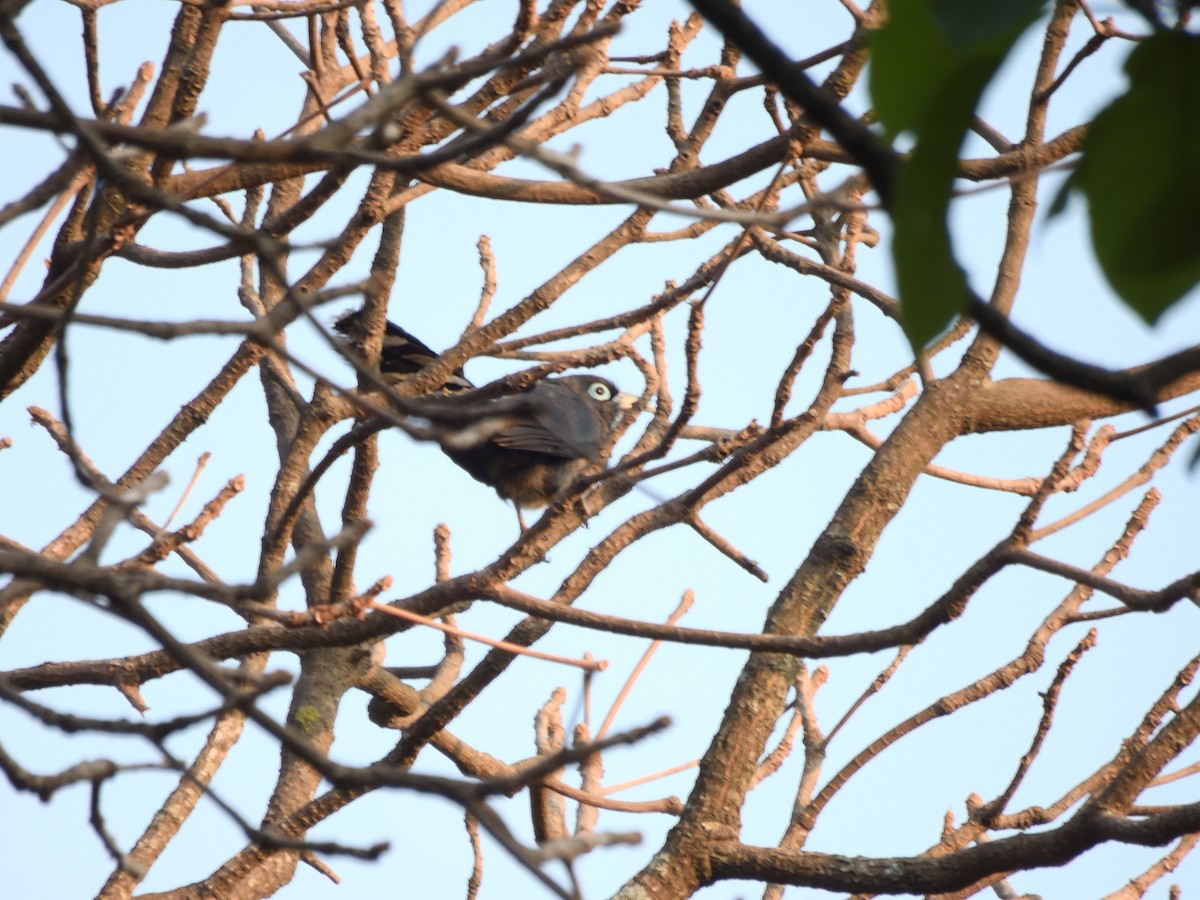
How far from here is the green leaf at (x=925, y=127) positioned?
573 mm

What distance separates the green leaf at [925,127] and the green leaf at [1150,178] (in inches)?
3.7

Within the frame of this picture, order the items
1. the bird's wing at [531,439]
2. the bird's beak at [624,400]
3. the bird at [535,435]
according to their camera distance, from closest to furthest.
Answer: the bird at [535,435]
the bird's wing at [531,439]
the bird's beak at [624,400]

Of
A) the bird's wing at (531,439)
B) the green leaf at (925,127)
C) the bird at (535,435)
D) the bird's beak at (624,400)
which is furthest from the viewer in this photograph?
the bird's beak at (624,400)

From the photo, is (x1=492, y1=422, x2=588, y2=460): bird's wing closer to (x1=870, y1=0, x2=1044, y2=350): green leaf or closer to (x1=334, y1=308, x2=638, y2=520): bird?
(x1=334, y1=308, x2=638, y2=520): bird

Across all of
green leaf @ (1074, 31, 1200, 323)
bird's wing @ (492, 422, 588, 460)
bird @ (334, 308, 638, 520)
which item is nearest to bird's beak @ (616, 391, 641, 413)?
bird @ (334, 308, 638, 520)

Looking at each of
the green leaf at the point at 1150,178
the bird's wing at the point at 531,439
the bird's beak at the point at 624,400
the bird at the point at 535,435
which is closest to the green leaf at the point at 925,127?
the green leaf at the point at 1150,178

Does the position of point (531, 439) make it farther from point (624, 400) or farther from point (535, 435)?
point (624, 400)

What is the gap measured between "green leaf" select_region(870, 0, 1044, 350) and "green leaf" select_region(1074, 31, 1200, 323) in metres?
0.09

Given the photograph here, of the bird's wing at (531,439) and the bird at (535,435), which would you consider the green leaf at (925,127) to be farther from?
the bird's wing at (531,439)

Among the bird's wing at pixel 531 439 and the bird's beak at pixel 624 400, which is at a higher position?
the bird's beak at pixel 624 400

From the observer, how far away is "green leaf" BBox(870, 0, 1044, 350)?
0.57m

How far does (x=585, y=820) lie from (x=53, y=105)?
2.91 metres

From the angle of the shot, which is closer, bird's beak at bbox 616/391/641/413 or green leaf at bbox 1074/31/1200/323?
green leaf at bbox 1074/31/1200/323

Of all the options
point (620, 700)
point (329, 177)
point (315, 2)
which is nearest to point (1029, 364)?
point (329, 177)
